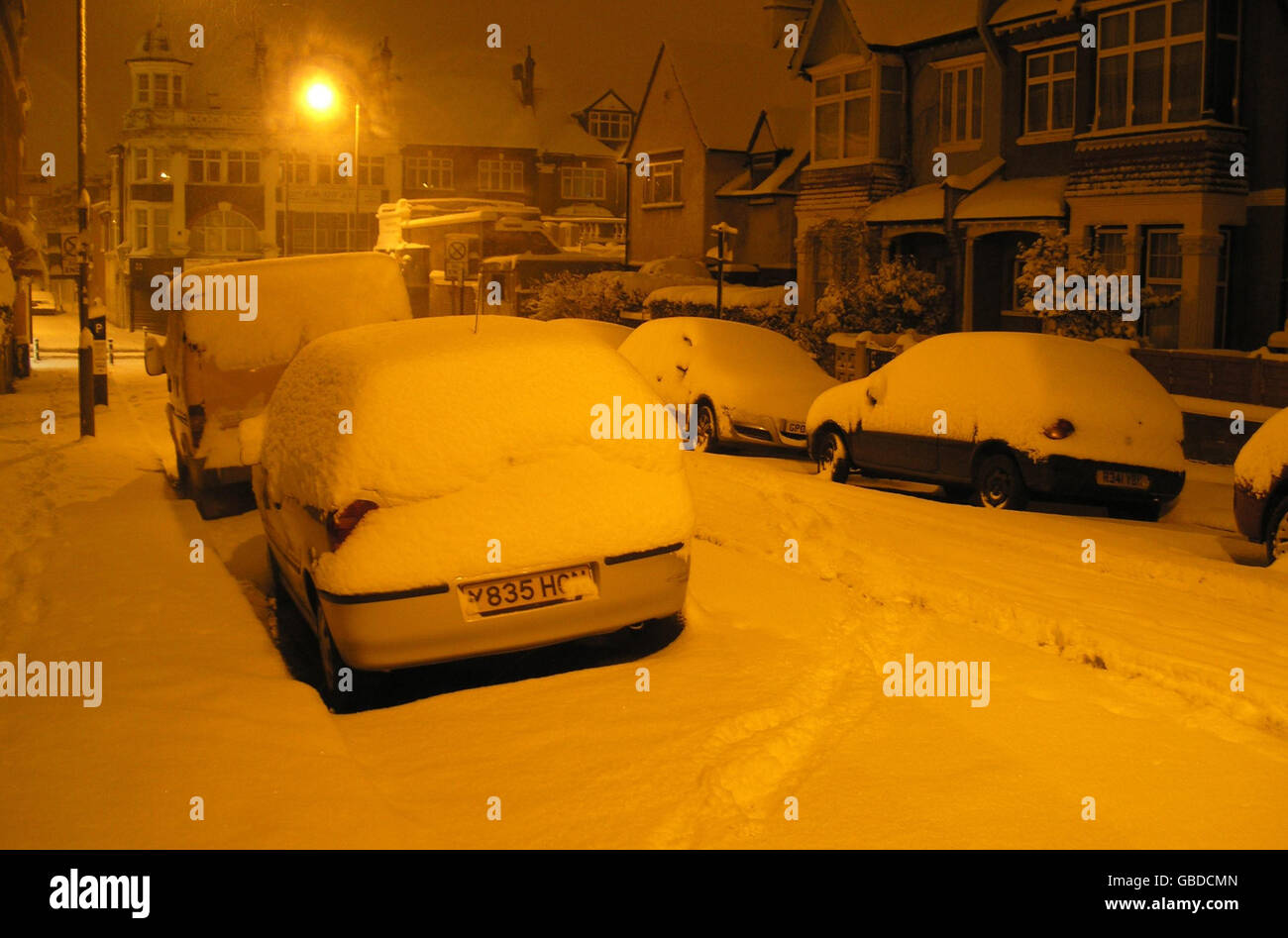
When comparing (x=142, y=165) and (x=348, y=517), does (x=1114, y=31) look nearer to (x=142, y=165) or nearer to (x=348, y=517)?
(x=348, y=517)

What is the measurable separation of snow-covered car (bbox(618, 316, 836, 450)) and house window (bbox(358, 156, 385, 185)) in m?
56.1

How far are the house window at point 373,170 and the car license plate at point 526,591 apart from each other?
223 feet

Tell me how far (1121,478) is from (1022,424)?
1.00 m

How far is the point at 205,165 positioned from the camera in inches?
2709

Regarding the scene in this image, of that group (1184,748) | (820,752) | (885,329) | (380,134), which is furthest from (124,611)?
(380,134)

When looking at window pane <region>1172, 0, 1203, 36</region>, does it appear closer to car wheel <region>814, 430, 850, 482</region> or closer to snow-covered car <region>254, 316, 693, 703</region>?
car wheel <region>814, 430, 850, 482</region>

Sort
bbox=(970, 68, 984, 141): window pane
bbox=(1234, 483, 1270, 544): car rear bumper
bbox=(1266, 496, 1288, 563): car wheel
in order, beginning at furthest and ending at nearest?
bbox=(970, 68, 984, 141): window pane → bbox=(1234, 483, 1270, 544): car rear bumper → bbox=(1266, 496, 1288, 563): car wheel

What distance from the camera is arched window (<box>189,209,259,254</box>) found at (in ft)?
225

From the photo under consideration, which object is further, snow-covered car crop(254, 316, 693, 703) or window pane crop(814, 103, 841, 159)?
window pane crop(814, 103, 841, 159)

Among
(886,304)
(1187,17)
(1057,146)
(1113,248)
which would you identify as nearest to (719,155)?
(1057,146)

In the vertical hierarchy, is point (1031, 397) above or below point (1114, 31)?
below

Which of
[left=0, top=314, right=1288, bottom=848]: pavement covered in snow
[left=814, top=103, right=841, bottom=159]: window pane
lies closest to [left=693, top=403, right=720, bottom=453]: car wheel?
[left=0, top=314, right=1288, bottom=848]: pavement covered in snow

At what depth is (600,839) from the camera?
4.50 metres
